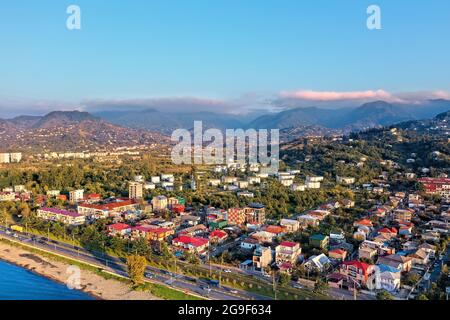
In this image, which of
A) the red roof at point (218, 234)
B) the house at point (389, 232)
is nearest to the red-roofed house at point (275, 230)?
the red roof at point (218, 234)

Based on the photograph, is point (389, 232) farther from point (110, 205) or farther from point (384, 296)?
point (110, 205)

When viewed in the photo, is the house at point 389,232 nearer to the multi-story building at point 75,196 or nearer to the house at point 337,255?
the house at point 337,255

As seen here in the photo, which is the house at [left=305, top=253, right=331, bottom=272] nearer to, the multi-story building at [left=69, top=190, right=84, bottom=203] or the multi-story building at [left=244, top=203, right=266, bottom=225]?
the multi-story building at [left=244, top=203, right=266, bottom=225]

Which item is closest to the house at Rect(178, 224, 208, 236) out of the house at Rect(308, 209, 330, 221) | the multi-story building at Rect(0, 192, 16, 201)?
the house at Rect(308, 209, 330, 221)

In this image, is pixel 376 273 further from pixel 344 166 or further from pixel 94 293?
pixel 344 166
